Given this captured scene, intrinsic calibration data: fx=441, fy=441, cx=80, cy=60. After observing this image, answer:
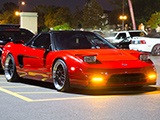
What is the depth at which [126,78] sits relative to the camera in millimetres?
9211

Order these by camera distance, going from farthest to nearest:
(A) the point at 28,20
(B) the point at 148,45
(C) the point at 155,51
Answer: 1. (A) the point at 28,20
2. (B) the point at 148,45
3. (C) the point at 155,51

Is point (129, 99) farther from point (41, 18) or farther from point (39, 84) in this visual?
point (41, 18)

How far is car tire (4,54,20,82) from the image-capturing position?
11.6 m

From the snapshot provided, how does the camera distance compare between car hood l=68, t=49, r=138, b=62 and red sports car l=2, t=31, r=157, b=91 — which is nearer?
red sports car l=2, t=31, r=157, b=91

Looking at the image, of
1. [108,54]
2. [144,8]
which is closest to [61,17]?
[144,8]

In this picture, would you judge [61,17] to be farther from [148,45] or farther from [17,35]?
[17,35]

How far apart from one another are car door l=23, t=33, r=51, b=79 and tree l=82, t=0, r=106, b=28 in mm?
84364

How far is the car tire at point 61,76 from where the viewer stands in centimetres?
936

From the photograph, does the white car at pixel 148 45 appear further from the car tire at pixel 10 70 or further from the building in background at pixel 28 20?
the building in background at pixel 28 20

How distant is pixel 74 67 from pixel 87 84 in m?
0.45

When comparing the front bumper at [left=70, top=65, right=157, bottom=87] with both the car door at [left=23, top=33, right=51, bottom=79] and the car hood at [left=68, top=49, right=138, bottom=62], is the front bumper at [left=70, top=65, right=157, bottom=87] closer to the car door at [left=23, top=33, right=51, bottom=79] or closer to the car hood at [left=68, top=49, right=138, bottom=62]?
the car hood at [left=68, top=49, right=138, bottom=62]

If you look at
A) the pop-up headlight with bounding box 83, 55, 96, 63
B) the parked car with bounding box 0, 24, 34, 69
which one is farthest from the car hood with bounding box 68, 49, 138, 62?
the parked car with bounding box 0, 24, 34, 69

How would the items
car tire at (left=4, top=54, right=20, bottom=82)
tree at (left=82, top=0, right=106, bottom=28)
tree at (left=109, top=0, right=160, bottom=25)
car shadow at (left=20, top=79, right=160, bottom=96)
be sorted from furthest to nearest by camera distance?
tree at (left=82, top=0, right=106, bottom=28) → tree at (left=109, top=0, right=160, bottom=25) → car tire at (left=4, top=54, right=20, bottom=82) → car shadow at (left=20, top=79, right=160, bottom=96)

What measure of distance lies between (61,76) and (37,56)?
3.88ft
